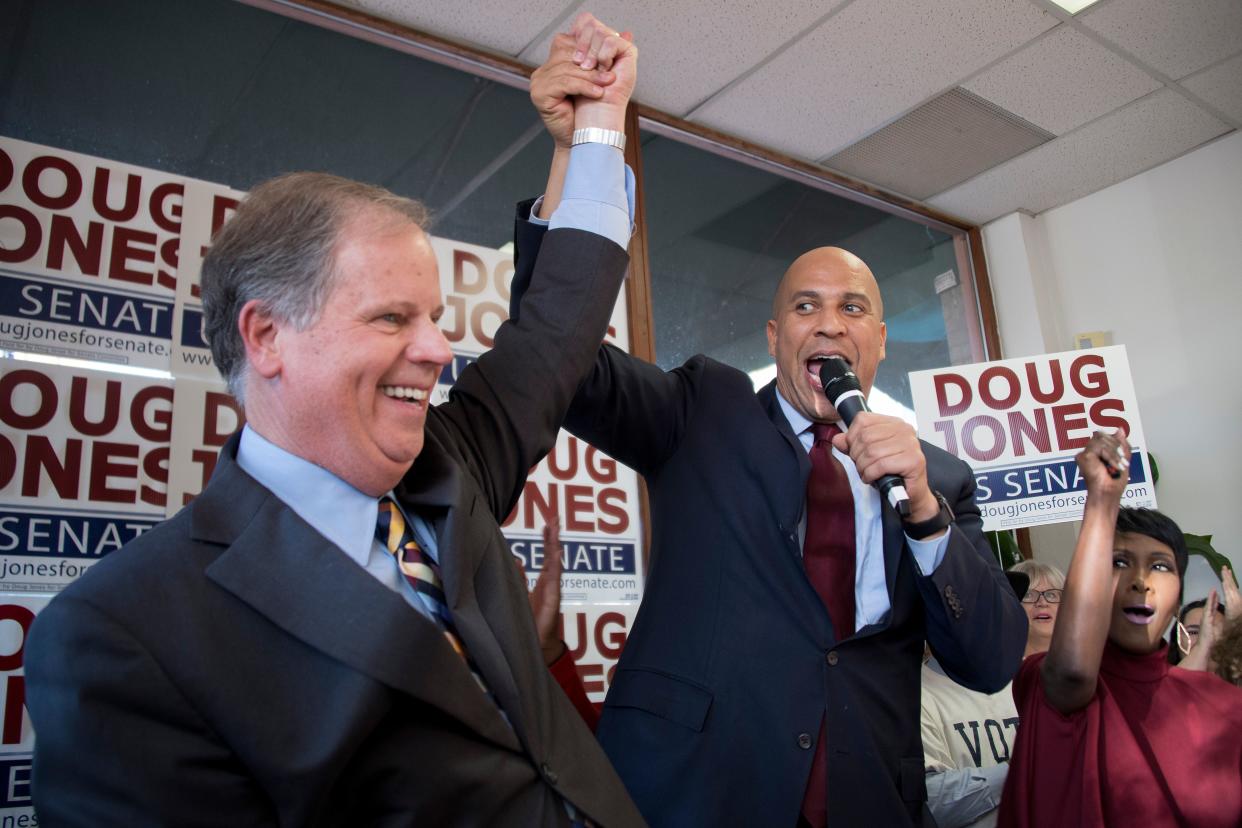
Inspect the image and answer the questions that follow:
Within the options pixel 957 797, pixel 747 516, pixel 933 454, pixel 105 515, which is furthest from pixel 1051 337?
pixel 105 515

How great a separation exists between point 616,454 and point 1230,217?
4.18 metres

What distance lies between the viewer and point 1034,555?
16.1 feet

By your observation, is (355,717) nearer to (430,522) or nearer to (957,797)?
(430,522)

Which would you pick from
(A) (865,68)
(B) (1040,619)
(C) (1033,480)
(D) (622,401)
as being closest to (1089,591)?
(D) (622,401)

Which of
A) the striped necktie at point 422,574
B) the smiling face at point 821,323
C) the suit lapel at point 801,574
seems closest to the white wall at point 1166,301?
the smiling face at point 821,323

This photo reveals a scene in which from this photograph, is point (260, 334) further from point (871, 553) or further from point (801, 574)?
point (871, 553)

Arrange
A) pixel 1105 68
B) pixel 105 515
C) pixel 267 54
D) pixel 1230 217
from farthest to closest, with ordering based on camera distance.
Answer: pixel 1230 217 → pixel 1105 68 → pixel 267 54 → pixel 105 515

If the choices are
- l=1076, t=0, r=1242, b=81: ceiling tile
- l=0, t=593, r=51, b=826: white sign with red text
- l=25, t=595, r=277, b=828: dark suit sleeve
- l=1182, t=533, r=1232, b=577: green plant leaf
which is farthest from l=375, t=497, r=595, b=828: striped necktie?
l=1182, t=533, r=1232, b=577: green plant leaf

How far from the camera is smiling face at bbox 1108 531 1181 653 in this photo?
6.64ft

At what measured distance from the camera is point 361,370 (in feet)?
3.21

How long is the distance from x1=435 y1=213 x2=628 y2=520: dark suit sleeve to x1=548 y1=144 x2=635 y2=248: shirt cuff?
0.07 ft

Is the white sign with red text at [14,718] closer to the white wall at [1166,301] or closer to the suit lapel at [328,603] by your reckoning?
the suit lapel at [328,603]

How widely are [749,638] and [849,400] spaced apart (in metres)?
0.38

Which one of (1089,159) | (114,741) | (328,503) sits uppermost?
(1089,159)
